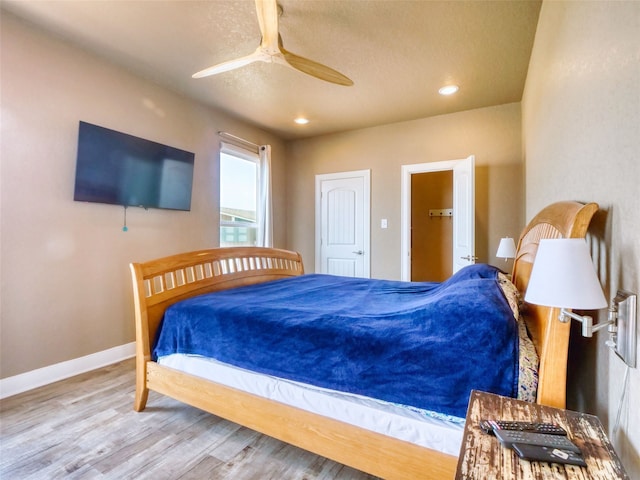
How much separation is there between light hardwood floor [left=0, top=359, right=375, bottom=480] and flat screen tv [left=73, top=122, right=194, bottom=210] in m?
1.57

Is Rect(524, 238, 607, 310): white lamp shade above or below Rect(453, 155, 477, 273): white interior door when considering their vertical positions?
below

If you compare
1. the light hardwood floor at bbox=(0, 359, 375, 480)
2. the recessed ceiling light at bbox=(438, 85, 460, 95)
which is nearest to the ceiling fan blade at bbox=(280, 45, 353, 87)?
the recessed ceiling light at bbox=(438, 85, 460, 95)

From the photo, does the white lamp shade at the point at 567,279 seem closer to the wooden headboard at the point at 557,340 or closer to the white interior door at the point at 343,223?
the wooden headboard at the point at 557,340

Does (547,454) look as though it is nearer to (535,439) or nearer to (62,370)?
(535,439)

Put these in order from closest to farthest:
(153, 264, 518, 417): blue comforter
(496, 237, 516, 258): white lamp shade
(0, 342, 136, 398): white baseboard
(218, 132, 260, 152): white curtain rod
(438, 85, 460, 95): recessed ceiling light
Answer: (153, 264, 518, 417): blue comforter
(0, 342, 136, 398): white baseboard
(496, 237, 516, 258): white lamp shade
(438, 85, 460, 95): recessed ceiling light
(218, 132, 260, 152): white curtain rod

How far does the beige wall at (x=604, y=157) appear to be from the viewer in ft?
2.59

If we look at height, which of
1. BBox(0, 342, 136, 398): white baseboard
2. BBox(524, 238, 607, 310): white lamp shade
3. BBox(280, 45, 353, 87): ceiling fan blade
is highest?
BBox(280, 45, 353, 87): ceiling fan blade

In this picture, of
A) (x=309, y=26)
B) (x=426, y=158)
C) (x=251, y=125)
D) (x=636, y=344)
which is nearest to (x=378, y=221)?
(x=426, y=158)

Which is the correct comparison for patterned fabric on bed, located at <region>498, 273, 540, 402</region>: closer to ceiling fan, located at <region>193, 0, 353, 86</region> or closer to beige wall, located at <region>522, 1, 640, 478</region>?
beige wall, located at <region>522, 1, 640, 478</region>

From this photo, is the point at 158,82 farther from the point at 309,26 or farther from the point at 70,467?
the point at 70,467

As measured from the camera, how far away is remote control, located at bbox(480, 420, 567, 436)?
0.79 m

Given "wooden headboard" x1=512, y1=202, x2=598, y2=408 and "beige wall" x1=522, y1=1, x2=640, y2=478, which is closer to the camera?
"beige wall" x1=522, y1=1, x2=640, y2=478

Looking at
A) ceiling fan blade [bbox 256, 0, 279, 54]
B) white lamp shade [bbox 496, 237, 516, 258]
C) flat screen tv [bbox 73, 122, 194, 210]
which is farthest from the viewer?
white lamp shade [bbox 496, 237, 516, 258]

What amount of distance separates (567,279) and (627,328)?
0.18 metres
